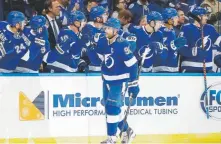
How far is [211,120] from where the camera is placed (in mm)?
8406

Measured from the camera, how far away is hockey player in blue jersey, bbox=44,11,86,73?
8031 mm

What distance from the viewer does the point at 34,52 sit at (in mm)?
7945

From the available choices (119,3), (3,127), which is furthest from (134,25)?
(3,127)

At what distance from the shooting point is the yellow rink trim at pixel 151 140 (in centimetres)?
786

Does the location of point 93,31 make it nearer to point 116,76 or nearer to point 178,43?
point 116,76

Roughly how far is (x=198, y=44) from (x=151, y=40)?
552mm

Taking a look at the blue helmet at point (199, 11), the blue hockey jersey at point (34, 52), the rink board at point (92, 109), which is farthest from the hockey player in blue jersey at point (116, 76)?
the blue helmet at point (199, 11)

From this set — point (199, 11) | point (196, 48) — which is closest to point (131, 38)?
point (196, 48)

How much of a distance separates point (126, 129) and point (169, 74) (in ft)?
2.39

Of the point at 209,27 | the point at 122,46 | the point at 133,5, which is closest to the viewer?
the point at 122,46

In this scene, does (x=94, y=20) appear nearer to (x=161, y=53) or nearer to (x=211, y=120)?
(x=161, y=53)

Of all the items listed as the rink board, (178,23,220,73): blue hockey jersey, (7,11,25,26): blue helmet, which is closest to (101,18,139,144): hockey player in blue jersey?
the rink board

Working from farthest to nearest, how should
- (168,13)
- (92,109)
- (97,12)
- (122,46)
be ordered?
(168,13)
(97,12)
(92,109)
(122,46)

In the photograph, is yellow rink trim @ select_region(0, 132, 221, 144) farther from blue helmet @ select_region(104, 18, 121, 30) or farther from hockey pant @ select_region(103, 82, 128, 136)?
blue helmet @ select_region(104, 18, 121, 30)
